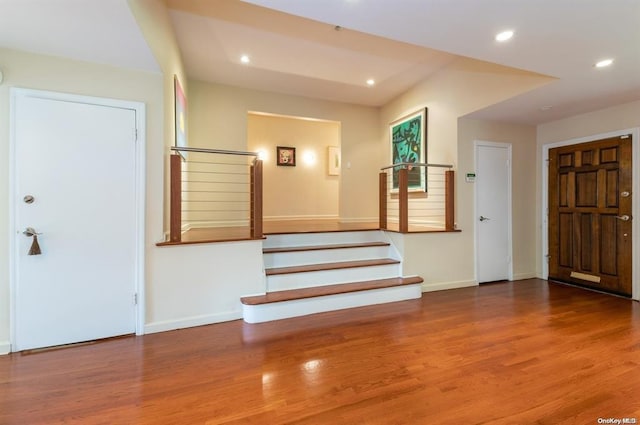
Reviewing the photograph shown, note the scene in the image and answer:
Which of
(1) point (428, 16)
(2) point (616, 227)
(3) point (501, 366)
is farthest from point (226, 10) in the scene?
(2) point (616, 227)

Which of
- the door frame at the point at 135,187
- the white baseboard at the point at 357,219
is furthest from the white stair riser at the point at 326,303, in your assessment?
the white baseboard at the point at 357,219

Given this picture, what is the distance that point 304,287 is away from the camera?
3.41 meters

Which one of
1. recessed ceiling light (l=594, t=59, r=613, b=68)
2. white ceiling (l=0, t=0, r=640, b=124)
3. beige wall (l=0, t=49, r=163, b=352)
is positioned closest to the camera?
white ceiling (l=0, t=0, r=640, b=124)

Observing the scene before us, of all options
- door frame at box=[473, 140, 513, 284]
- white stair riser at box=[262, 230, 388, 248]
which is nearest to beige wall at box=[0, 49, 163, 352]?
white stair riser at box=[262, 230, 388, 248]

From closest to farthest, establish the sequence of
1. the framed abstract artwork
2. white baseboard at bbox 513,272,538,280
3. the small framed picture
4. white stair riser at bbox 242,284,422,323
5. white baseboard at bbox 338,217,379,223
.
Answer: white stair riser at bbox 242,284,422,323
white baseboard at bbox 513,272,538,280
the framed abstract artwork
white baseboard at bbox 338,217,379,223
the small framed picture

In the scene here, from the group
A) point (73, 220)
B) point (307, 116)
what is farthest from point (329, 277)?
point (307, 116)

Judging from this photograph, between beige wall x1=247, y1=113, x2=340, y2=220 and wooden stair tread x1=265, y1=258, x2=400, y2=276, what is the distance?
9.36ft

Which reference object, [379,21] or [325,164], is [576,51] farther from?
[325,164]

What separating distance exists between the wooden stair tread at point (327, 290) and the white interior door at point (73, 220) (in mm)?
1120

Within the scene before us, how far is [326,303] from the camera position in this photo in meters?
3.25

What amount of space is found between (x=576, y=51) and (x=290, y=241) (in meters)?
3.36

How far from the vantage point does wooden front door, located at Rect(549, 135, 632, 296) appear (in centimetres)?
370

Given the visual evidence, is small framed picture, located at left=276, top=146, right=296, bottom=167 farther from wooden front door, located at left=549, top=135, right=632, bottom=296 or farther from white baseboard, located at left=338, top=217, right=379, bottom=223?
wooden front door, located at left=549, top=135, right=632, bottom=296

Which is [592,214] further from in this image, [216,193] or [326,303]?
[216,193]
